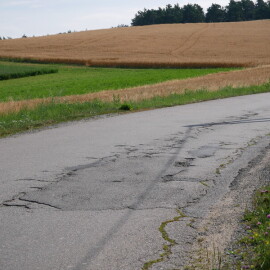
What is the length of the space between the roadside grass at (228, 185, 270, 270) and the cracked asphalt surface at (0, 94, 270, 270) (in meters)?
0.44

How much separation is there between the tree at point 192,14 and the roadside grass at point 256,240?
155389mm

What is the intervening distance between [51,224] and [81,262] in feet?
3.92

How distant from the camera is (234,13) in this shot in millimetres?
156000

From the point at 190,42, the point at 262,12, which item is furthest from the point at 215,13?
the point at 190,42

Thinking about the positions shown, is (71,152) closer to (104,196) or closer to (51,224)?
(104,196)

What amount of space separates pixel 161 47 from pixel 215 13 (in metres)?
90.5

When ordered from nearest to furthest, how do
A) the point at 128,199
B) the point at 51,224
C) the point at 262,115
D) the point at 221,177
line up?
the point at 51,224
the point at 128,199
the point at 221,177
the point at 262,115

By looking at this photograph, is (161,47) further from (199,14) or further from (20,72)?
(199,14)

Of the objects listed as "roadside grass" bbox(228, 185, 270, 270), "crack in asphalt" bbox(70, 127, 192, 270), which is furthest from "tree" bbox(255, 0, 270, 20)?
"roadside grass" bbox(228, 185, 270, 270)

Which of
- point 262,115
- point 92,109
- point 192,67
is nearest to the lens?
point 262,115

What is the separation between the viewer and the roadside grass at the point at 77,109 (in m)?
14.3

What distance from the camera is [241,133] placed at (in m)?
12.7

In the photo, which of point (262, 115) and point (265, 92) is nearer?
point (262, 115)

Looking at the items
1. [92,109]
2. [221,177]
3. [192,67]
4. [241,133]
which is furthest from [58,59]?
[221,177]
